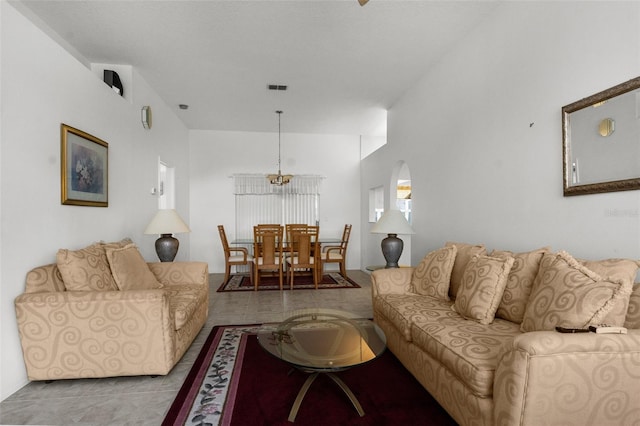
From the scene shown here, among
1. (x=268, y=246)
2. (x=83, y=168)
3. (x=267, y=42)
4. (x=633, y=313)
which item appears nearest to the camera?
(x=633, y=313)

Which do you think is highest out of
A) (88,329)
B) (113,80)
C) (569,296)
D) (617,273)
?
(113,80)

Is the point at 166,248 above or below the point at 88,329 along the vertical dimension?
above

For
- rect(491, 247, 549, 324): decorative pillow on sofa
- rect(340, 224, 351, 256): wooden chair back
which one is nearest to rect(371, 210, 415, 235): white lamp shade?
rect(491, 247, 549, 324): decorative pillow on sofa

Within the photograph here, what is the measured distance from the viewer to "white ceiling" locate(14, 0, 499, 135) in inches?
111

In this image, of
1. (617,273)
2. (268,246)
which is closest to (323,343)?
(617,273)

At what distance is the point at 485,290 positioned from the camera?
2.08 metres

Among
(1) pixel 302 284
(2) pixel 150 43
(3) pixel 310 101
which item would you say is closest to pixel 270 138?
(3) pixel 310 101

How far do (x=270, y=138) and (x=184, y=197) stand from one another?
214 cm

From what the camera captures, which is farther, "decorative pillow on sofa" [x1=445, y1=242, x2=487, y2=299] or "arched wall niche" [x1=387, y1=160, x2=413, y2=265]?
"arched wall niche" [x1=387, y1=160, x2=413, y2=265]

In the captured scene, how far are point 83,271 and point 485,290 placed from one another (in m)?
2.74

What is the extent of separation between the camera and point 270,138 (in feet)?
23.1

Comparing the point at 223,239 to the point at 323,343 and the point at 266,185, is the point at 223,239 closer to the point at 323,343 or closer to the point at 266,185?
the point at 266,185

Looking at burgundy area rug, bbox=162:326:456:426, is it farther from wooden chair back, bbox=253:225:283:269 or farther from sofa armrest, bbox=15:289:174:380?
wooden chair back, bbox=253:225:283:269

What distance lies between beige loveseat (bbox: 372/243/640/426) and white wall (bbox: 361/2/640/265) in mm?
344
